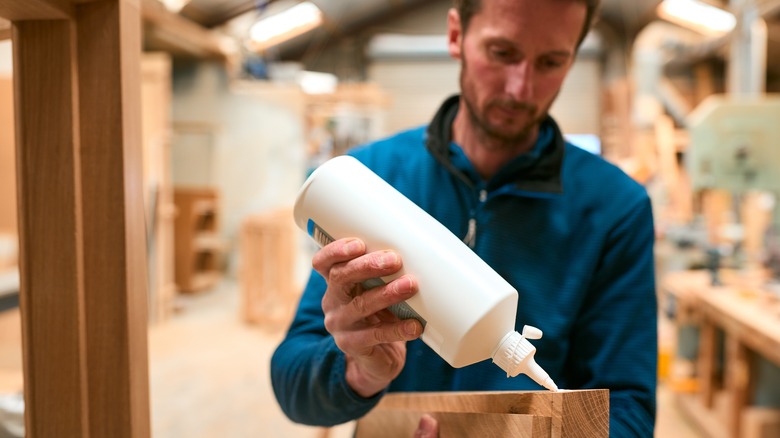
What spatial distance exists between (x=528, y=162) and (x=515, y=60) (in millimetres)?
168

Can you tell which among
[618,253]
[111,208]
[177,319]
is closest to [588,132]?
[177,319]

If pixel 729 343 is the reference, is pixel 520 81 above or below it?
above

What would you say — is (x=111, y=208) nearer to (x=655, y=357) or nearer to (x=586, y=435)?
(x=586, y=435)

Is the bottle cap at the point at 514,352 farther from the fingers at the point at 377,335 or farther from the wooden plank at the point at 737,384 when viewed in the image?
the wooden plank at the point at 737,384

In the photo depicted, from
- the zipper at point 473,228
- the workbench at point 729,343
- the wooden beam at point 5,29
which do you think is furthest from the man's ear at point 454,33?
the workbench at point 729,343

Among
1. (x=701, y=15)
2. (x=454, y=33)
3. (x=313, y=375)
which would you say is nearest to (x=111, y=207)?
(x=313, y=375)

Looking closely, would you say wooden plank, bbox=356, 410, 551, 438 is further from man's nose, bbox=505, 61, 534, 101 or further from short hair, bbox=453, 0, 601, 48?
short hair, bbox=453, 0, 601, 48

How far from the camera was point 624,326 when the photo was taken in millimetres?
938

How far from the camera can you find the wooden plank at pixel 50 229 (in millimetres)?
601

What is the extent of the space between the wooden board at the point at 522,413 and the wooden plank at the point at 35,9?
60 centimetres

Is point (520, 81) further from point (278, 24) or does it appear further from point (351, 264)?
point (278, 24)

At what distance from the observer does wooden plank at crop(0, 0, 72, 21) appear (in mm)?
542

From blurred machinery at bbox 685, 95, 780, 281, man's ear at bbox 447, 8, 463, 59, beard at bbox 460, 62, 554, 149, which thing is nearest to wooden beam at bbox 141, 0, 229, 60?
blurred machinery at bbox 685, 95, 780, 281

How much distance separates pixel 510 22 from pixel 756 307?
6.86ft
